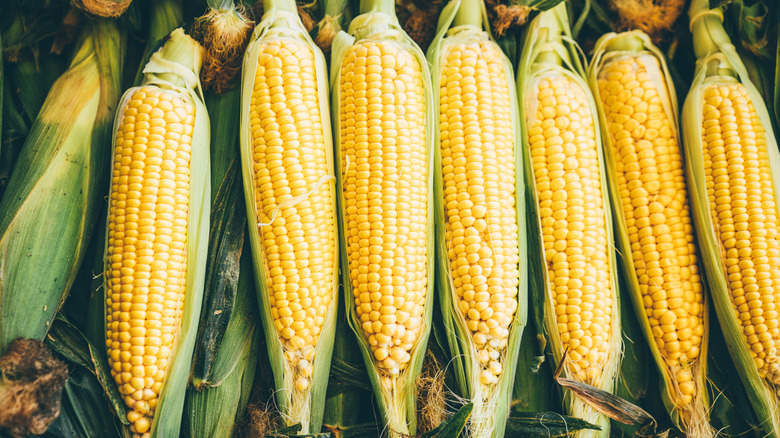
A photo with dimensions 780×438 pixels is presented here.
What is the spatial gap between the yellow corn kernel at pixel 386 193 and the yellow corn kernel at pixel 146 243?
584 mm

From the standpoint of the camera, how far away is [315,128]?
1485mm

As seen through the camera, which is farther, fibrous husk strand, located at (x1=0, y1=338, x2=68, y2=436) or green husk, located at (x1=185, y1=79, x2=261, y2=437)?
green husk, located at (x1=185, y1=79, x2=261, y2=437)

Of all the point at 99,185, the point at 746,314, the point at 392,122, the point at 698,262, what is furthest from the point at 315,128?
the point at 746,314

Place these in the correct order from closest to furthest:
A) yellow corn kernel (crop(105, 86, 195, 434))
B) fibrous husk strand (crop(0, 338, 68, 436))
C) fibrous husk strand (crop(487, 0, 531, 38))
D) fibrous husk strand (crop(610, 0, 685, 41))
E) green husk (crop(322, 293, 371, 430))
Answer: fibrous husk strand (crop(0, 338, 68, 436)) → yellow corn kernel (crop(105, 86, 195, 434)) → green husk (crop(322, 293, 371, 430)) → fibrous husk strand (crop(487, 0, 531, 38)) → fibrous husk strand (crop(610, 0, 685, 41))

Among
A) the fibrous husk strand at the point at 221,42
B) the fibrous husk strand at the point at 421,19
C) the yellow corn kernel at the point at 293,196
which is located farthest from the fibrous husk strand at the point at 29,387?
the fibrous husk strand at the point at 421,19

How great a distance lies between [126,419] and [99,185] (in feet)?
2.87

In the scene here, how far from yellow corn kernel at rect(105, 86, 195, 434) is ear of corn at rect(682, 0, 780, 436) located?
6.33 feet

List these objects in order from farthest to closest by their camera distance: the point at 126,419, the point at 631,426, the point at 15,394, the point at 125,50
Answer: the point at 125,50 < the point at 631,426 < the point at 126,419 < the point at 15,394

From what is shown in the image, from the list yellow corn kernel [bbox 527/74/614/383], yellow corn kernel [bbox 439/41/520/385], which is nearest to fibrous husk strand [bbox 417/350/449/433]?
yellow corn kernel [bbox 439/41/520/385]

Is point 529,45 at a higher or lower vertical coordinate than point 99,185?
higher

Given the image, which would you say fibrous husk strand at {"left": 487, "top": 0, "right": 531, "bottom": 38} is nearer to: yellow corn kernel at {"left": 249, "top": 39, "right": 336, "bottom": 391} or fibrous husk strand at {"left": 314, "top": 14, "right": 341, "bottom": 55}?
fibrous husk strand at {"left": 314, "top": 14, "right": 341, "bottom": 55}

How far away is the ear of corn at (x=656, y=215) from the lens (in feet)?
4.86

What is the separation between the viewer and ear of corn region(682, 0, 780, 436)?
4.67 ft

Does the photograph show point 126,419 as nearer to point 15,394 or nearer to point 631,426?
point 15,394
